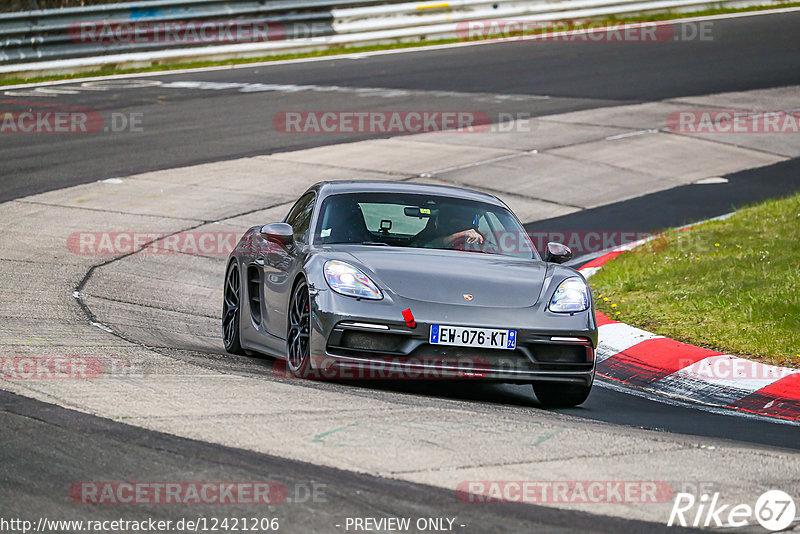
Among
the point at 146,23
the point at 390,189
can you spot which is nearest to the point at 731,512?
the point at 390,189

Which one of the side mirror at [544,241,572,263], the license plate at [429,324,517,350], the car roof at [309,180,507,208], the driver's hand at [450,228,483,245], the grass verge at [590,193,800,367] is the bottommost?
the grass verge at [590,193,800,367]

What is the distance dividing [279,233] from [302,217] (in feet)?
2.26

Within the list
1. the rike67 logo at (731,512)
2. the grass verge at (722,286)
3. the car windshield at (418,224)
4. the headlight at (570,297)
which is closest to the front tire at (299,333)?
the car windshield at (418,224)

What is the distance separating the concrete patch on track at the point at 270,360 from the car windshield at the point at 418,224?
3.21 ft

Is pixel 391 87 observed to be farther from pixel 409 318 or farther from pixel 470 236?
pixel 409 318

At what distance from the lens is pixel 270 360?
8.78m

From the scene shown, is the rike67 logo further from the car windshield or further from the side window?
the side window

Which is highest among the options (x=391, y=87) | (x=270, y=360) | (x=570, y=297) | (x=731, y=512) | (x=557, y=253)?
(x=391, y=87)

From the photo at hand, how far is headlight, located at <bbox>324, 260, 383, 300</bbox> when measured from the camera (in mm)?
7008

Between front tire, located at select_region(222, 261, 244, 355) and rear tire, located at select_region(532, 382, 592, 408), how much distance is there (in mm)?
2469

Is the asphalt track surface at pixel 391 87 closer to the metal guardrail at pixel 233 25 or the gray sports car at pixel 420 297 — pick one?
the metal guardrail at pixel 233 25

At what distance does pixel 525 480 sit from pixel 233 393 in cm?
187

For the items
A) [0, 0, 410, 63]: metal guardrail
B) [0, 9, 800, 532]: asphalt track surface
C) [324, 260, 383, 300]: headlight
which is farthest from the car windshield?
[0, 0, 410, 63]: metal guardrail

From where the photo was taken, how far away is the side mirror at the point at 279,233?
7.97 m
